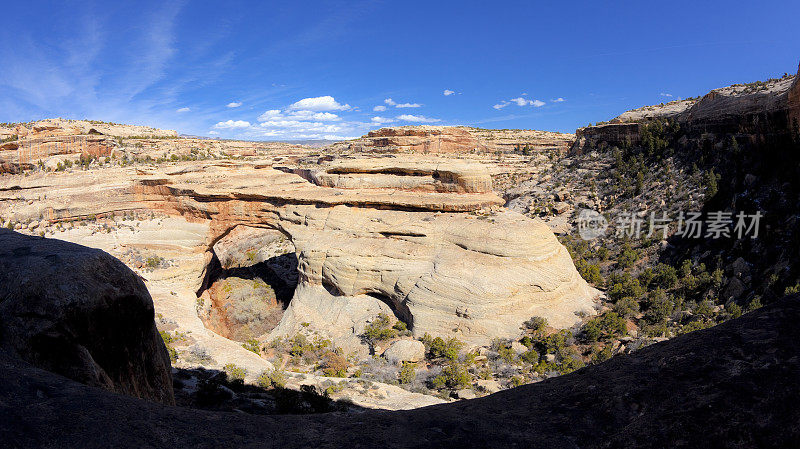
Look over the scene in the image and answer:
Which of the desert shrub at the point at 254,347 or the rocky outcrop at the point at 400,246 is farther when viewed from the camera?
the desert shrub at the point at 254,347

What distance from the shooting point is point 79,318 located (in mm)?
4383

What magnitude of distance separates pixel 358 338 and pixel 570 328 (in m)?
8.05

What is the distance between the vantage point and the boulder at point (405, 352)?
1293 centimetres

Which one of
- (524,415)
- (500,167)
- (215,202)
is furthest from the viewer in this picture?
(500,167)

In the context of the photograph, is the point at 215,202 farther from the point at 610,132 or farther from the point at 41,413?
the point at 610,132

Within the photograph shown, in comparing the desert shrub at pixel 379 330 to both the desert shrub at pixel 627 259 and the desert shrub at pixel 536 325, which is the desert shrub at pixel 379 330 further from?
the desert shrub at pixel 627 259

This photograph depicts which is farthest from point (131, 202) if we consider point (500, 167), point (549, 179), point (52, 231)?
point (500, 167)

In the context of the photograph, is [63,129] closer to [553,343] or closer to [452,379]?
[452,379]

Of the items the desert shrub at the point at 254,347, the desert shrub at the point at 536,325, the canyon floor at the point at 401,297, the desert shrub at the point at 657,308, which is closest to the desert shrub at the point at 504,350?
the canyon floor at the point at 401,297

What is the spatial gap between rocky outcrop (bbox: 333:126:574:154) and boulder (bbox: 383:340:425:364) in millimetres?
31776

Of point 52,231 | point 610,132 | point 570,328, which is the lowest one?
point 570,328

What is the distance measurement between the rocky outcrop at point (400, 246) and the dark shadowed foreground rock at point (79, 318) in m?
9.63

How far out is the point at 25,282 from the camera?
4.23 meters

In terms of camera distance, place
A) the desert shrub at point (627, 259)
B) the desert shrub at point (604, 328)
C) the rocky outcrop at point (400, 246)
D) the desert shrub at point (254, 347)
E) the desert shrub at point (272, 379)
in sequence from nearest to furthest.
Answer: the desert shrub at point (272, 379)
the desert shrub at point (604, 328)
the rocky outcrop at point (400, 246)
the desert shrub at point (254, 347)
the desert shrub at point (627, 259)
